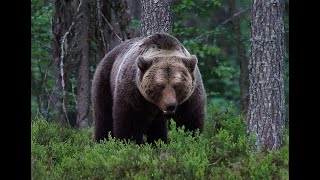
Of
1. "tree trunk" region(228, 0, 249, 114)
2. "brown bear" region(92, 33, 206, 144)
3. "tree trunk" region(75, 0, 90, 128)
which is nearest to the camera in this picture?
"brown bear" region(92, 33, 206, 144)

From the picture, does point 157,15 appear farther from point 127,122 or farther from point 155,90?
point 155,90

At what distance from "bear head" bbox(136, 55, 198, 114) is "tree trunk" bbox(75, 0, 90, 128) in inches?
168

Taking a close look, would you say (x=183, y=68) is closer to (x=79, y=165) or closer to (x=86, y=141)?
(x=79, y=165)

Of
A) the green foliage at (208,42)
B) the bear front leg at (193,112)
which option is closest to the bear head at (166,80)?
the bear front leg at (193,112)

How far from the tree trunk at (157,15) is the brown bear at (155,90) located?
0.83 meters

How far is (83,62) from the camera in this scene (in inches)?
478

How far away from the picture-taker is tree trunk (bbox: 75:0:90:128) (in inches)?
465

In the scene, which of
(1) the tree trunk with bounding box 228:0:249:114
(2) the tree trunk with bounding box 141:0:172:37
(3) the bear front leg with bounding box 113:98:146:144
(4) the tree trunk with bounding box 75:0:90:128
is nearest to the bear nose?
(3) the bear front leg with bounding box 113:98:146:144

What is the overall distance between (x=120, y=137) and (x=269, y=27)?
2.48m

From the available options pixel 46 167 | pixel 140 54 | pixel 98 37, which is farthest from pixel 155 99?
pixel 98 37

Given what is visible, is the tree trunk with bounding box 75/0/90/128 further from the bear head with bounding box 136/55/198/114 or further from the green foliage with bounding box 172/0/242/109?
the bear head with bounding box 136/55/198/114

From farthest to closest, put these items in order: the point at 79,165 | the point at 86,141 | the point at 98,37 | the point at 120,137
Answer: the point at 98,37 < the point at 86,141 < the point at 120,137 < the point at 79,165

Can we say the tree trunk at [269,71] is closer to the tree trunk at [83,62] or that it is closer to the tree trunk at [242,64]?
the tree trunk at [83,62]
